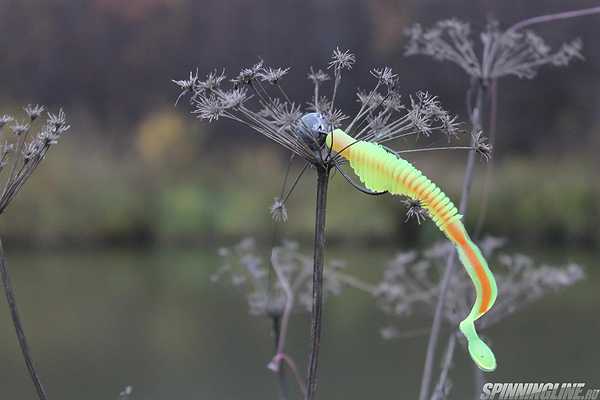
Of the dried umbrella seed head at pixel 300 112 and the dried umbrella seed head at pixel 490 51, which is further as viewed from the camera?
the dried umbrella seed head at pixel 490 51

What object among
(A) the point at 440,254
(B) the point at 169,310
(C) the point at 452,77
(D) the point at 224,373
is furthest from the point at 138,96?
(A) the point at 440,254

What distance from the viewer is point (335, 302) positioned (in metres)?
8.34

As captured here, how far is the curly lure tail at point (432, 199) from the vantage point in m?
1.02

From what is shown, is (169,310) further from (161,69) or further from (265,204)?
(161,69)

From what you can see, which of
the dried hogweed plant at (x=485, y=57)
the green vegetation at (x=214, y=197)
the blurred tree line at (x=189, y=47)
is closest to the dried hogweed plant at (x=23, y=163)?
the dried hogweed plant at (x=485, y=57)

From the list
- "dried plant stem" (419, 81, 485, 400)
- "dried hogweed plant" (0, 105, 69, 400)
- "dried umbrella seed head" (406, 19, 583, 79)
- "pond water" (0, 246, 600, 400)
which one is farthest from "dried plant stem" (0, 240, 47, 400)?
"pond water" (0, 246, 600, 400)

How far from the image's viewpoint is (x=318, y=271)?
111cm

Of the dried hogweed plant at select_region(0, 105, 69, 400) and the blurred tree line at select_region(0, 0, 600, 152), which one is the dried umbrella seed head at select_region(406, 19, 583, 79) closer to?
the dried hogweed plant at select_region(0, 105, 69, 400)

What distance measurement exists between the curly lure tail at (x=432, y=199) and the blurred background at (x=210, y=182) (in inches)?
208

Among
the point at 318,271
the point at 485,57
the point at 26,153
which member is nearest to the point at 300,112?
the point at 318,271

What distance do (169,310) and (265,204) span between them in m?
4.71

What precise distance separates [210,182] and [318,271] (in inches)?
490

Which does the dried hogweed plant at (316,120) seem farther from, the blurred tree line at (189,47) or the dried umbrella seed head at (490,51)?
the blurred tree line at (189,47)

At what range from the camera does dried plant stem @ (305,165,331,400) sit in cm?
110
